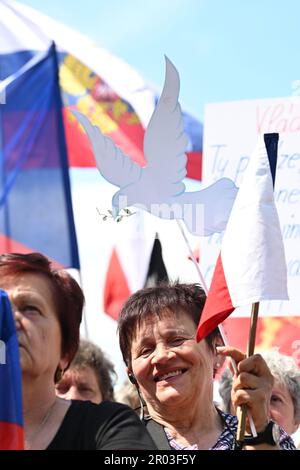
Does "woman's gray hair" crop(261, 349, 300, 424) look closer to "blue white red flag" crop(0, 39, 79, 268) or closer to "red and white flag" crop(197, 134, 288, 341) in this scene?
"red and white flag" crop(197, 134, 288, 341)

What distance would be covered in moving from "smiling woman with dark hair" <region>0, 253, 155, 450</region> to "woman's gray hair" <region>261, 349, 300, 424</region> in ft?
4.03

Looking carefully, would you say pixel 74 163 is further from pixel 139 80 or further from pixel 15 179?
pixel 15 179

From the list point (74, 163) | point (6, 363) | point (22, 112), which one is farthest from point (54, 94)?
point (6, 363)

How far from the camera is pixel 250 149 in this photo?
4969mm

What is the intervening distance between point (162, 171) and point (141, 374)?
0.58 m

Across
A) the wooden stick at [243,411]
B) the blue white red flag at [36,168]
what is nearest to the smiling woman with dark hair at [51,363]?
the wooden stick at [243,411]

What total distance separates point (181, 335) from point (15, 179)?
263 centimetres

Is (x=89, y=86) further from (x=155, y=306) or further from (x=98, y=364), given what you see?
(x=155, y=306)

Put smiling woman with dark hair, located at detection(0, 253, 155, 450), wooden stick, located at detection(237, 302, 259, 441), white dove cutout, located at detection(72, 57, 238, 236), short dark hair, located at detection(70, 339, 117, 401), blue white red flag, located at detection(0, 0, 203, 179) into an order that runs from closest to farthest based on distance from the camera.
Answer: smiling woman with dark hair, located at detection(0, 253, 155, 450) → wooden stick, located at detection(237, 302, 259, 441) → white dove cutout, located at detection(72, 57, 238, 236) → short dark hair, located at detection(70, 339, 117, 401) → blue white red flag, located at detection(0, 0, 203, 179)

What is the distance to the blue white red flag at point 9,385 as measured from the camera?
7.86 feet

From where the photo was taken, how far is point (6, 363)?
246 cm

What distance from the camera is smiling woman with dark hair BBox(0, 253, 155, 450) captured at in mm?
2393

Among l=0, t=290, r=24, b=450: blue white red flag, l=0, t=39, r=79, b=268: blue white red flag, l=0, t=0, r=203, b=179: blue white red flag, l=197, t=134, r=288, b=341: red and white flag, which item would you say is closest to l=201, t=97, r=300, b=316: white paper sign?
l=0, t=39, r=79, b=268: blue white red flag

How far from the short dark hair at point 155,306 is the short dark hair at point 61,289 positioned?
0.29m
